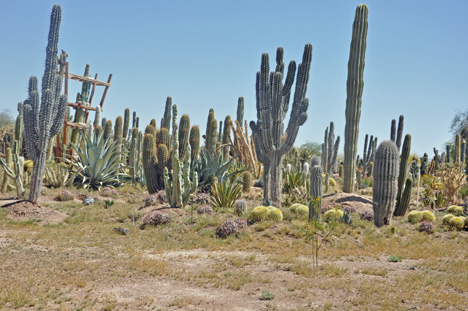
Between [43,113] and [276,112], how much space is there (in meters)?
7.44

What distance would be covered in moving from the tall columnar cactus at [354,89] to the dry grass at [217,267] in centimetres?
500

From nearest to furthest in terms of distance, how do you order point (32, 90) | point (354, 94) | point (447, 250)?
point (447, 250) → point (32, 90) → point (354, 94)

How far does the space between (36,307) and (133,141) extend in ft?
58.1

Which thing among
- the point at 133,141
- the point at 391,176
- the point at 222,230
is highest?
the point at 133,141

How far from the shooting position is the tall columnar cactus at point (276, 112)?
16.1 metres

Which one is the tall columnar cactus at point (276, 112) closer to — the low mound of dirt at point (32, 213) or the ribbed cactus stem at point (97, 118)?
the low mound of dirt at point (32, 213)

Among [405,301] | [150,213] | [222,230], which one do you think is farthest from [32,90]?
[405,301]

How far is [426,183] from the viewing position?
82.4 feet

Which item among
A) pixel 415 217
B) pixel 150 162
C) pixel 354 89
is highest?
pixel 354 89

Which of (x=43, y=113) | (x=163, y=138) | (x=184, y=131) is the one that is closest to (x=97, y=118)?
(x=163, y=138)

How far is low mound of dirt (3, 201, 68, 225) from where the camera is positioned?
14.1 meters

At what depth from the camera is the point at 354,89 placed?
61.5 feet

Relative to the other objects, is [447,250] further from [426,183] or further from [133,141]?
[133,141]

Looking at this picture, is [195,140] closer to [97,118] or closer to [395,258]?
[97,118]
